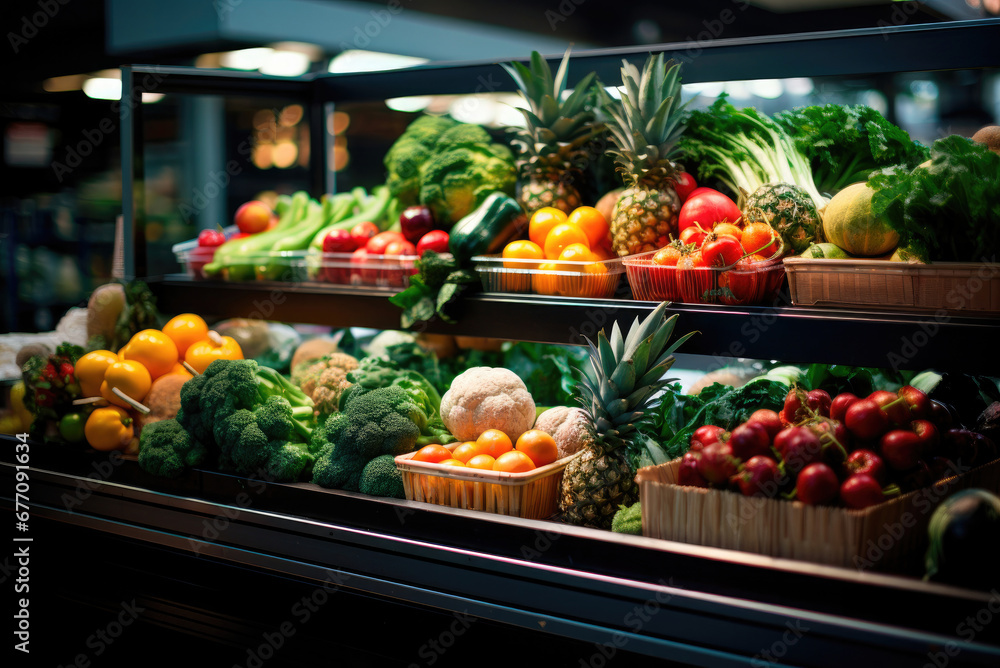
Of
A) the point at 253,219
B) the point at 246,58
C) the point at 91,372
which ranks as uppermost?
the point at 246,58

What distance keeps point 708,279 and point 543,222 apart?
0.71m

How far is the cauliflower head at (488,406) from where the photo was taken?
2.59m

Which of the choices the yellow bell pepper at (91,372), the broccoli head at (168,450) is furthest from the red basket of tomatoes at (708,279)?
the yellow bell pepper at (91,372)

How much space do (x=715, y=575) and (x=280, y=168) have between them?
5196 mm

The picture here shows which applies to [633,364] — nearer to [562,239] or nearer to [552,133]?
[562,239]

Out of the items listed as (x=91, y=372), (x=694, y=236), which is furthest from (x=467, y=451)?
(x=91, y=372)

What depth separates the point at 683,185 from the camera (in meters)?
2.66

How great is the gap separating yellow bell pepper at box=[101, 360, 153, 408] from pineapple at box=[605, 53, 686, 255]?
74.6 inches

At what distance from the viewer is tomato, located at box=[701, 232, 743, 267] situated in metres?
2.22

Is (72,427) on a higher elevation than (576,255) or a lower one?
lower

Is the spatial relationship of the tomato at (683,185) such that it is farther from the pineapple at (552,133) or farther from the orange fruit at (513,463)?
the orange fruit at (513,463)

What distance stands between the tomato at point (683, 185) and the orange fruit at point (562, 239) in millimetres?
355

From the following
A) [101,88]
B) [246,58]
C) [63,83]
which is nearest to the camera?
[63,83]

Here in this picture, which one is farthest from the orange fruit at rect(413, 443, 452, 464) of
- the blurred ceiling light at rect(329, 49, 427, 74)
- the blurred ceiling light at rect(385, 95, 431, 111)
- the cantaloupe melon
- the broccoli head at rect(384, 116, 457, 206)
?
the blurred ceiling light at rect(329, 49, 427, 74)
